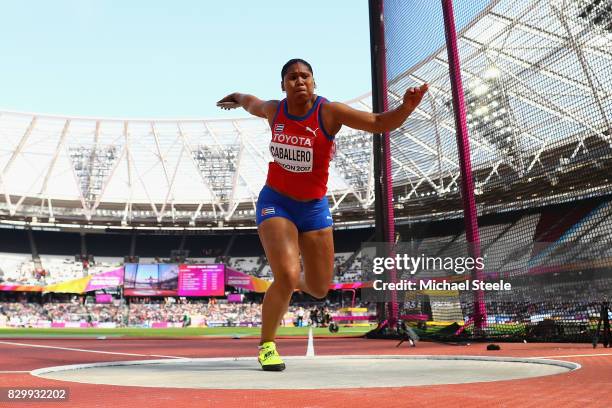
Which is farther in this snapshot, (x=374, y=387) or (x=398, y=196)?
(x=398, y=196)

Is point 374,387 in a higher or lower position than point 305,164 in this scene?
lower

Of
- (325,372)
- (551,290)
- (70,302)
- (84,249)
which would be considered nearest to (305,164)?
(325,372)

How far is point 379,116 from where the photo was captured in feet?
13.4

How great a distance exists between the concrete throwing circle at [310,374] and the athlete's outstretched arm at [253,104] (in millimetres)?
2074

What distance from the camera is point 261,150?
4619 cm

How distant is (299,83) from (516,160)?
290 inches

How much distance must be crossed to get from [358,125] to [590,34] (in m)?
7.58

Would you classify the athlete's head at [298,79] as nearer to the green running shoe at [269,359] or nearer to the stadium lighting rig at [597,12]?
the green running shoe at [269,359]

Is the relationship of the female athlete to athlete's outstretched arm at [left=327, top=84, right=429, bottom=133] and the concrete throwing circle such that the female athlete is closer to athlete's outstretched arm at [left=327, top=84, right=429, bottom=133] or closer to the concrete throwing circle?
athlete's outstretched arm at [left=327, top=84, right=429, bottom=133]

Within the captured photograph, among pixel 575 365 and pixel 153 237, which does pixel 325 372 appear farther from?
pixel 153 237

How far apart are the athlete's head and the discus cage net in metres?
6.14

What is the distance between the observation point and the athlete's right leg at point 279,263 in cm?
444

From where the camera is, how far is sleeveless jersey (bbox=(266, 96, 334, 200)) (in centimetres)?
439

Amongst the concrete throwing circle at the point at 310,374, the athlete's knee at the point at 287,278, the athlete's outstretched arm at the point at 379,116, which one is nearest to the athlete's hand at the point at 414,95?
the athlete's outstretched arm at the point at 379,116
